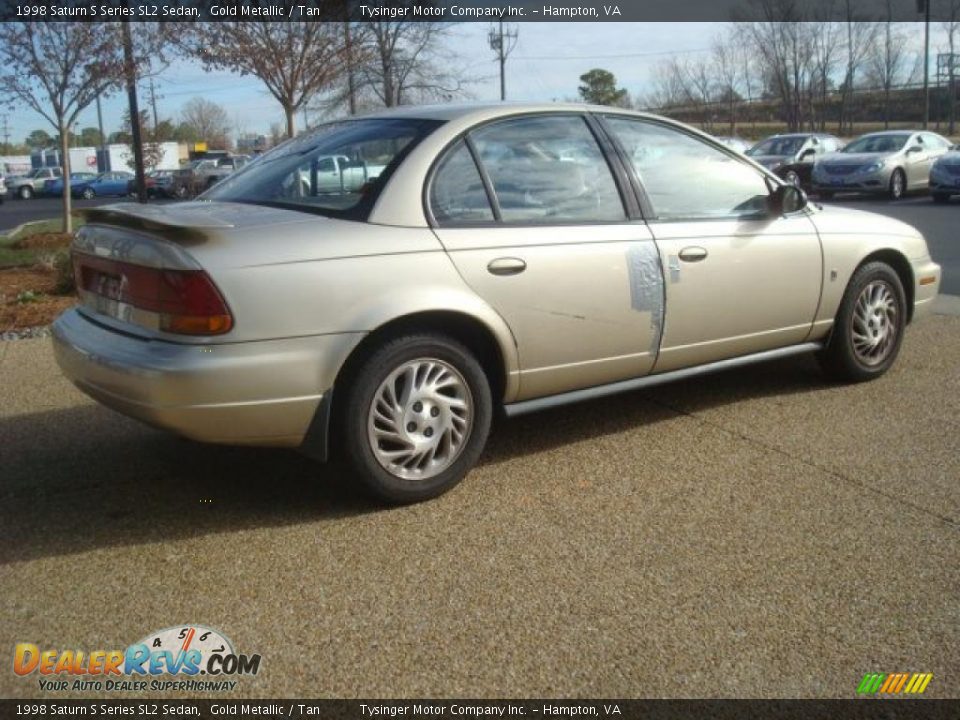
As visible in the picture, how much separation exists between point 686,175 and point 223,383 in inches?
102

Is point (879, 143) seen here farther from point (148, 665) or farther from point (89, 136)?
point (89, 136)

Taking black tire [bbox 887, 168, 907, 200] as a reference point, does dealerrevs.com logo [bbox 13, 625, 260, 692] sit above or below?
below

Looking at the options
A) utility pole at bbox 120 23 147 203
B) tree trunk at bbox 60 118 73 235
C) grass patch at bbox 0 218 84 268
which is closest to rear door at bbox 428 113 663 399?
grass patch at bbox 0 218 84 268

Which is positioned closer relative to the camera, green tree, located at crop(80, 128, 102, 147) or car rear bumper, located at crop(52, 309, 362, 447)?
car rear bumper, located at crop(52, 309, 362, 447)

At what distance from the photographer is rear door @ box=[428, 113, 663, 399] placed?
4051mm

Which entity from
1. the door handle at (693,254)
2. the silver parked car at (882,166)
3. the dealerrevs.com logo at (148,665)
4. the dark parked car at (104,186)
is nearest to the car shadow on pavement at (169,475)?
the dealerrevs.com logo at (148,665)

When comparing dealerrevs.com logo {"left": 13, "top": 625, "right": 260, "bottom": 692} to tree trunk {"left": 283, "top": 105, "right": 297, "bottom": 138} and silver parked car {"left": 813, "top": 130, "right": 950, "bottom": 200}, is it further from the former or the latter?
silver parked car {"left": 813, "top": 130, "right": 950, "bottom": 200}

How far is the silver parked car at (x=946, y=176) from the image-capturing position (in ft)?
65.8

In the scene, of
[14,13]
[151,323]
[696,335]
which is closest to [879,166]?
[14,13]

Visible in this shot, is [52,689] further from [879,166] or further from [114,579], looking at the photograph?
[879,166]

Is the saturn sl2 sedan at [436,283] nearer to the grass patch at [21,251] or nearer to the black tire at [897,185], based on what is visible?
the grass patch at [21,251]

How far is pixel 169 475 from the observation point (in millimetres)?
4348

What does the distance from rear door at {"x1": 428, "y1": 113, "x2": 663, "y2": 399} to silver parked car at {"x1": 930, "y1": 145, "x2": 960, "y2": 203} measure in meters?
18.2

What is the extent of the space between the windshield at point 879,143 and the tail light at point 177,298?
2216cm
